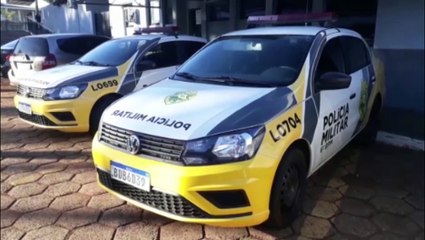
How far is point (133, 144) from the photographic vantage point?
8.39ft

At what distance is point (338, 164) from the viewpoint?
4.13m

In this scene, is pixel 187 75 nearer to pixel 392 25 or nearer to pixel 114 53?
pixel 114 53

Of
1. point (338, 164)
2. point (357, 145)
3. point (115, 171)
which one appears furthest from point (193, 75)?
point (357, 145)

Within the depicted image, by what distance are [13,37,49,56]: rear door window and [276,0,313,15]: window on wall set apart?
463cm

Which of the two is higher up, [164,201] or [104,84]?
[104,84]

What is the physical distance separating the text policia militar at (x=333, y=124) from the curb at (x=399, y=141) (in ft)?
5.10

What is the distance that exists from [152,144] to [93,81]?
8.96ft

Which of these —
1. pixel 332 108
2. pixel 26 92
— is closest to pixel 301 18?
pixel 332 108

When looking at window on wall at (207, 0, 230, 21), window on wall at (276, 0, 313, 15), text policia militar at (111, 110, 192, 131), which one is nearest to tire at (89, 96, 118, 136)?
text policia militar at (111, 110, 192, 131)

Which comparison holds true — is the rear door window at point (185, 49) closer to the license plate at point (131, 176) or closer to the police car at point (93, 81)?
the police car at point (93, 81)

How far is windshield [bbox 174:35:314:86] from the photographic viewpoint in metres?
3.06

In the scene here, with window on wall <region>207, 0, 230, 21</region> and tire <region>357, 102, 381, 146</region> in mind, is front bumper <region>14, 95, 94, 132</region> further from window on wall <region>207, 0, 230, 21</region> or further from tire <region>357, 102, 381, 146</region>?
window on wall <region>207, 0, 230, 21</region>

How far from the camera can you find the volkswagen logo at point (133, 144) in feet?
8.32

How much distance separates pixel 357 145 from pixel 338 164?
705mm
